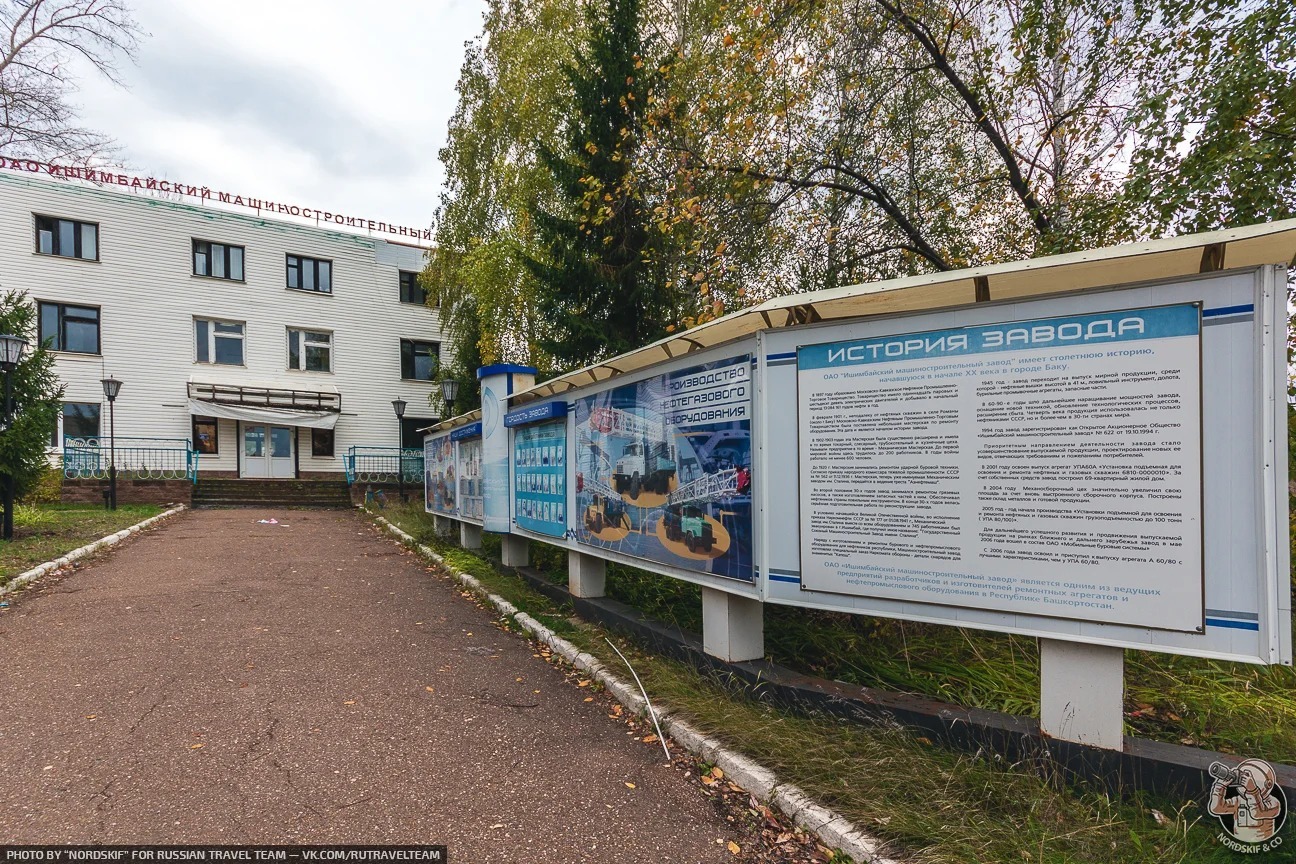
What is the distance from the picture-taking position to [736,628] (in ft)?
14.8

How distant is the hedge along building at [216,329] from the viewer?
20.8 meters

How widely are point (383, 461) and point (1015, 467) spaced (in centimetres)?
2500

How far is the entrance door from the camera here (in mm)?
23156

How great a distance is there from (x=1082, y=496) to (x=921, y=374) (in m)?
0.99

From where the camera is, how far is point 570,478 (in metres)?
6.89

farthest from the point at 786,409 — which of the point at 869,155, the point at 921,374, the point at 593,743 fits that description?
the point at 869,155

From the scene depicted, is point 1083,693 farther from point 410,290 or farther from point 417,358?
point 410,290

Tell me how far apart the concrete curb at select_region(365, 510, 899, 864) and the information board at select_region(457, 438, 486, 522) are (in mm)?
4931

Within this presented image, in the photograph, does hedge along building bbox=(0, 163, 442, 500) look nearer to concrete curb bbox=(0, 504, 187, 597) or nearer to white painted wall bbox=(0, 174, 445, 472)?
white painted wall bbox=(0, 174, 445, 472)

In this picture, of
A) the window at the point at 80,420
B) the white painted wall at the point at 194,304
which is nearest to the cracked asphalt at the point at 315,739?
the window at the point at 80,420

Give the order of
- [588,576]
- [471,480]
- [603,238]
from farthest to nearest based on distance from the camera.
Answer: [603,238] < [471,480] < [588,576]

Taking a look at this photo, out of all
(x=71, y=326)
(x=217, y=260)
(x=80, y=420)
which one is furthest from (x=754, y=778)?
(x=217, y=260)

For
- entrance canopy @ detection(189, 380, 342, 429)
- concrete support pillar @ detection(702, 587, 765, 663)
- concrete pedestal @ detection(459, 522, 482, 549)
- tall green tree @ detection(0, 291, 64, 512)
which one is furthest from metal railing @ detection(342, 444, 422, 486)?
concrete support pillar @ detection(702, 587, 765, 663)

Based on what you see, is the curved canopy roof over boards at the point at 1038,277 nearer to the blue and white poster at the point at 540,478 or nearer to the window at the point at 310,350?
the blue and white poster at the point at 540,478
